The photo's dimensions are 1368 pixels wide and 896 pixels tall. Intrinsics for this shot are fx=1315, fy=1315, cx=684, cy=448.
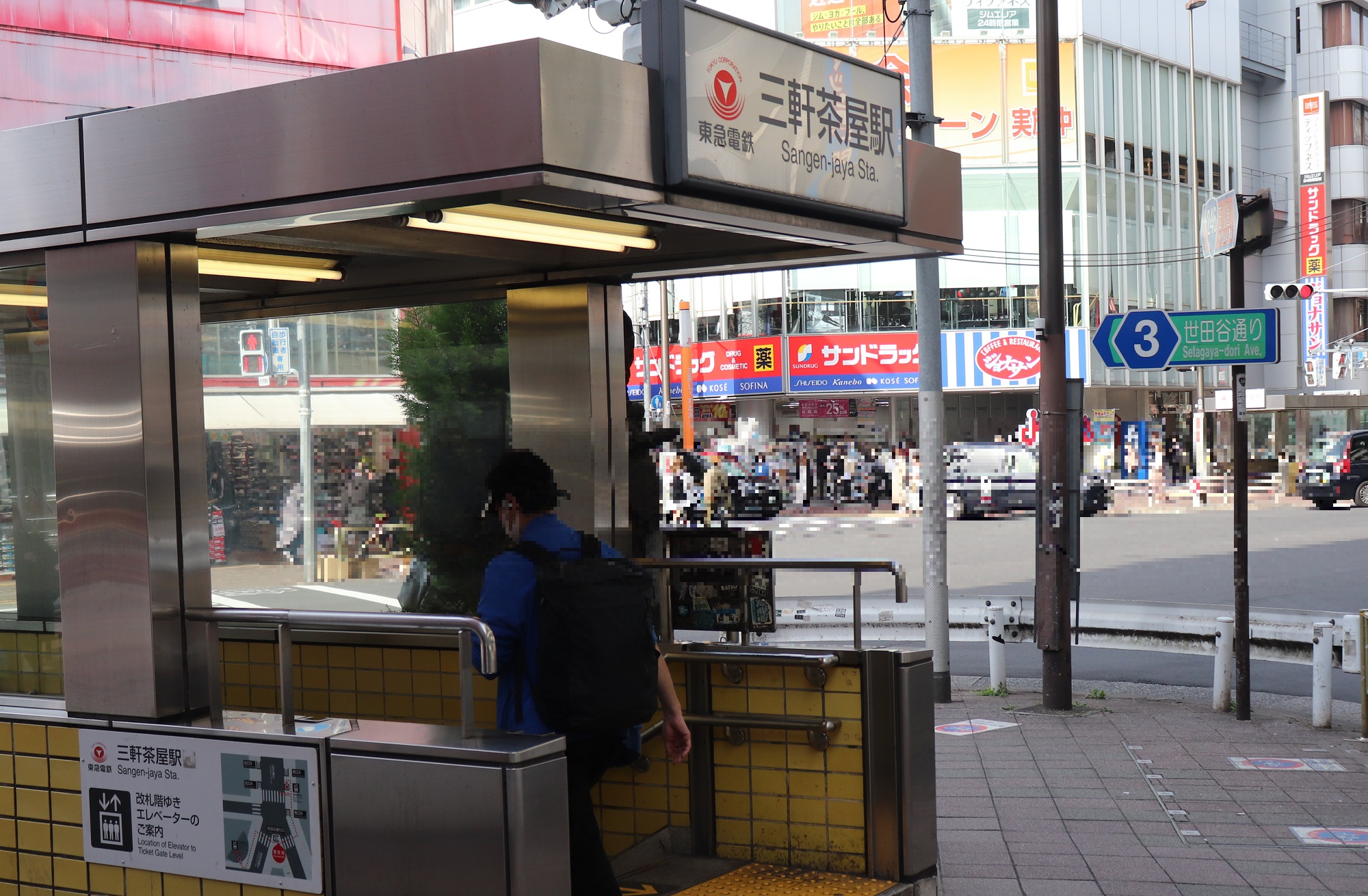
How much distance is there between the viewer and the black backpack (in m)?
4.32

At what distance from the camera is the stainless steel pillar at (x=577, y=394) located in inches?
264

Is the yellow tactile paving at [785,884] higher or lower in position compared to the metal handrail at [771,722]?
lower

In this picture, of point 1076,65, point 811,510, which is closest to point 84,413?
point 811,510

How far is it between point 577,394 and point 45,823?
3.13m

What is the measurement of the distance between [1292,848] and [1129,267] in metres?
39.2

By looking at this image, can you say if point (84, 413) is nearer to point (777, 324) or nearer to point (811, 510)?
point (811, 510)

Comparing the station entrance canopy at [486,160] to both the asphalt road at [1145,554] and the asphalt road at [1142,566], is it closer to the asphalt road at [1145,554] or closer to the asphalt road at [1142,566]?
the asphalt road at [1142,566]

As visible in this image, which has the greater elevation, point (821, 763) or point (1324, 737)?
point (821, 763)

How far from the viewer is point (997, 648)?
11.0 meters

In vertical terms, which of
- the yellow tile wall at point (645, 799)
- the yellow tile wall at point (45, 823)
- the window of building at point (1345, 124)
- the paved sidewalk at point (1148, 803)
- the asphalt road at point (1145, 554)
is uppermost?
the window of building at point (1345, 124)

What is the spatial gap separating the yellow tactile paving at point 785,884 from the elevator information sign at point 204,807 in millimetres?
1845

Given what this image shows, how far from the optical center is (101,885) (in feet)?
14.9

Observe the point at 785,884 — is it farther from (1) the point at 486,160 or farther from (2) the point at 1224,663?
(2) the point at 1224,663

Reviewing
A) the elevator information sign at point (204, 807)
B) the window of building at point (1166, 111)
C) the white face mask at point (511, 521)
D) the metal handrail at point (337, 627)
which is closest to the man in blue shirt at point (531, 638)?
the white face mask at point (511, 521)
